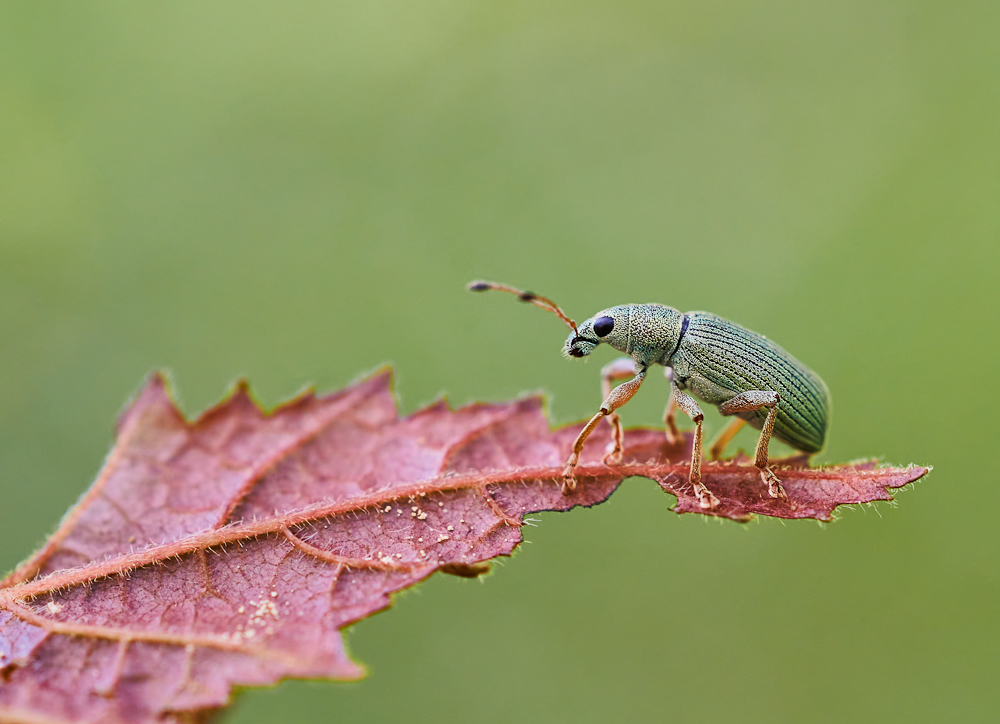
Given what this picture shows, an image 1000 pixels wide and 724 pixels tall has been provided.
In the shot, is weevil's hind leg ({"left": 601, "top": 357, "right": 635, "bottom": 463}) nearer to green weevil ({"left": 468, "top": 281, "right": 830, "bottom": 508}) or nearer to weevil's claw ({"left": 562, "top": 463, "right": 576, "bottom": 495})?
green weevil ({"left": 468, "top": 281, "right": 830, "bottom": 508})

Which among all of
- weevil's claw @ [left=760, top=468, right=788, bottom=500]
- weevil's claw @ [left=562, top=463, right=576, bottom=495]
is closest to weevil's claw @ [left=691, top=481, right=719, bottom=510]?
weevil's claw @ [left=760, top=468, right=788, bottom=500]

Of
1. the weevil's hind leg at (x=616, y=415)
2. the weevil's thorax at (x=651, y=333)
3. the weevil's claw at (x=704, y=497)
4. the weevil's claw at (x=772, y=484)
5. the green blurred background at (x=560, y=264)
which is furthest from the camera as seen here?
the green blurred background at (x=560, y=264)

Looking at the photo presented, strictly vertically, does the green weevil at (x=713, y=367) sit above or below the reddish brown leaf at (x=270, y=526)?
above

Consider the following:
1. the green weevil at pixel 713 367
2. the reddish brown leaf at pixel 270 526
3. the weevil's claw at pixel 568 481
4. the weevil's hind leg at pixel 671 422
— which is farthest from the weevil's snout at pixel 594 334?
the weevil's claw at pixel 568 481

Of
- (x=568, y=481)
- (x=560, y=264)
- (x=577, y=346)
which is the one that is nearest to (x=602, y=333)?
(x=577, y=346)

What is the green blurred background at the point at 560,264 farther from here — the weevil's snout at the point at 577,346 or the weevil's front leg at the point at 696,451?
the weevil's snout at the point at 577,346

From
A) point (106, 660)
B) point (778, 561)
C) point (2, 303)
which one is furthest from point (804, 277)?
point (2, 303)
